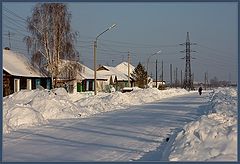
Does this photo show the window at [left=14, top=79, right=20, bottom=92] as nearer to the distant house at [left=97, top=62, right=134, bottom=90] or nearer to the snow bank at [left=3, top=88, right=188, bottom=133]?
the snow bank at [left=3, top=88, right=188, bottom=133]

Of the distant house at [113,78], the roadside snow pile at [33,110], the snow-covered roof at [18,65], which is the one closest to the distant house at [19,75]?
the snow-covered roof at [18,65]

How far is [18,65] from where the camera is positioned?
49312 mm

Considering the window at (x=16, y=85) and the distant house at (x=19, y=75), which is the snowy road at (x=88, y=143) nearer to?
the distant house at (x=19, y=75)

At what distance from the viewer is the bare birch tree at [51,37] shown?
48.1 metres

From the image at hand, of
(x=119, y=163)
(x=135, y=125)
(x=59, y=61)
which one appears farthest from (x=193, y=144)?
(x=59, y=61)

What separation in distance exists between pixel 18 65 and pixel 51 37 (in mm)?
5129

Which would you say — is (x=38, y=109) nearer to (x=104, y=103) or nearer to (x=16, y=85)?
(x=104, y=103)

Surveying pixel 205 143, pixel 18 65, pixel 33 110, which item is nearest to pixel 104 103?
pixel 33 110

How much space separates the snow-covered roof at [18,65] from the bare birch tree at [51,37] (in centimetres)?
141

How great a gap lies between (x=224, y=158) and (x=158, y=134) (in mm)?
6335

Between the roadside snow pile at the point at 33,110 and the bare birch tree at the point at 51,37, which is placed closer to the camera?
the roadside snow pile at the point at 33,110

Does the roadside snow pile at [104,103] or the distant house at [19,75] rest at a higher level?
the distant house at [19,75]

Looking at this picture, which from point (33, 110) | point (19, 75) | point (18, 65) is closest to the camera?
point (33, 110)

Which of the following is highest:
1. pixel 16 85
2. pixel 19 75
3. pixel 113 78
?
pixel 19 75
